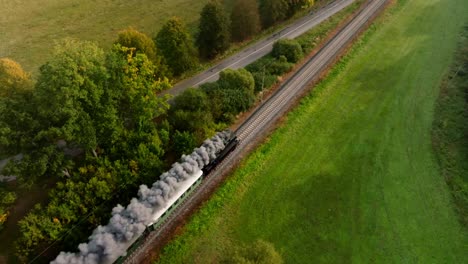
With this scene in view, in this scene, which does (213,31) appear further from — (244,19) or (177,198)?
(177,198)

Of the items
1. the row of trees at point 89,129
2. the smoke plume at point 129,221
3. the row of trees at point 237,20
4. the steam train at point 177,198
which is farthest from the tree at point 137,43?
the smoke plume at point 129,221

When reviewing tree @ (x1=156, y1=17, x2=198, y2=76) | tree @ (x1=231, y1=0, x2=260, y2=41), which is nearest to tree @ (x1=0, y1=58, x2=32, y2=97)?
tree @ (x1=156, y1=17, x2=198, y2=76)

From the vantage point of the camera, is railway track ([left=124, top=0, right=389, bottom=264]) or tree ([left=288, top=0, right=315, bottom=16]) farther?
tree ([left=288, top=0, right=315, bottom=16])

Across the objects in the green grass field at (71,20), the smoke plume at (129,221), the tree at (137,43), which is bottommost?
the smoke plume at (129,221)

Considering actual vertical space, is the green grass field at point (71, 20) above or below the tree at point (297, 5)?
above

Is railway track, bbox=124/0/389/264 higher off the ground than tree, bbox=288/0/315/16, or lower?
lower

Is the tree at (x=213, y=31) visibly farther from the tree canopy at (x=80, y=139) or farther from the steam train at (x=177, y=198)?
the steam train at (x=177, y=198)

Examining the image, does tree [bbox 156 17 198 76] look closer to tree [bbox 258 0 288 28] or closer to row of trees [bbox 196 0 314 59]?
row of trees [bbox 196 0 314 59]
